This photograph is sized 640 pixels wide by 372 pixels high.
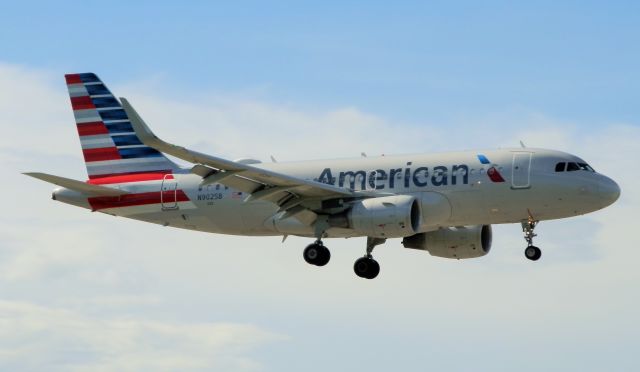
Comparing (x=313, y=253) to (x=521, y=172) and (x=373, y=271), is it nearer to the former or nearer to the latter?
(x=373, y=271)

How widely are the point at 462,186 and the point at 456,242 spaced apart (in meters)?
5.32

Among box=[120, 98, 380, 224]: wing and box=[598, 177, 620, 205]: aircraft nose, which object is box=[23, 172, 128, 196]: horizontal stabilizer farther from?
box=[598, 177, 620, 205]: aircraft nose

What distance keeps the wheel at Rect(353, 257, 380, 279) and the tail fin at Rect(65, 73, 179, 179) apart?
28.6 ft

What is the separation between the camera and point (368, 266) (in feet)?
173

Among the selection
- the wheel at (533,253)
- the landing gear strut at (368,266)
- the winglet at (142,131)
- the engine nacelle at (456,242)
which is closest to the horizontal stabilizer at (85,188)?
the winglet at (142,131)

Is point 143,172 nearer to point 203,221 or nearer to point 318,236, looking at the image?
point 203,221

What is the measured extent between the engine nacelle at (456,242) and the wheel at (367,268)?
10.4 ft

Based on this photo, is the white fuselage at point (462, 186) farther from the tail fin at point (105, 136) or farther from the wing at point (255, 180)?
the tail fin at point (105, 136)

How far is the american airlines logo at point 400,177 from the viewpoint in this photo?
50219mm

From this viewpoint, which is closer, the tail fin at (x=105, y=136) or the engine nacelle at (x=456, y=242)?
the engine nacelle at (x=456, y=242)

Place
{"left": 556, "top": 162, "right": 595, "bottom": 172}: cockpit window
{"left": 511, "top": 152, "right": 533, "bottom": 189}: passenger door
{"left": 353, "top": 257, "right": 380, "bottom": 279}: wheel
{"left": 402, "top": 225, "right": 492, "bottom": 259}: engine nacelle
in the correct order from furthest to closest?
{"left": 402, "top": 225, "right": 492, "bottom": 259}: engine nacelle, {"left": 353, "top": 257, "right": 380, "bottom": 279}: wheel, {"left": 556, "top": 162, "right": 595, "bottom": 172}: cockpit window, {"left": 511, "top": 152, "right": 533, "bottom": 189}: passenger door

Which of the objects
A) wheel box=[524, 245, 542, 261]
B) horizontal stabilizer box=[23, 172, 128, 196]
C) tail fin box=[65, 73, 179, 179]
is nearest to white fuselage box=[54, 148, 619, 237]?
wheel box=[524, 245, 542, 261]

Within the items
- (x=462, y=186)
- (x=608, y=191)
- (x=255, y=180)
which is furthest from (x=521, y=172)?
(x=255, y=180)

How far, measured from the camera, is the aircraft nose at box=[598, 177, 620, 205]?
49.9 metres
